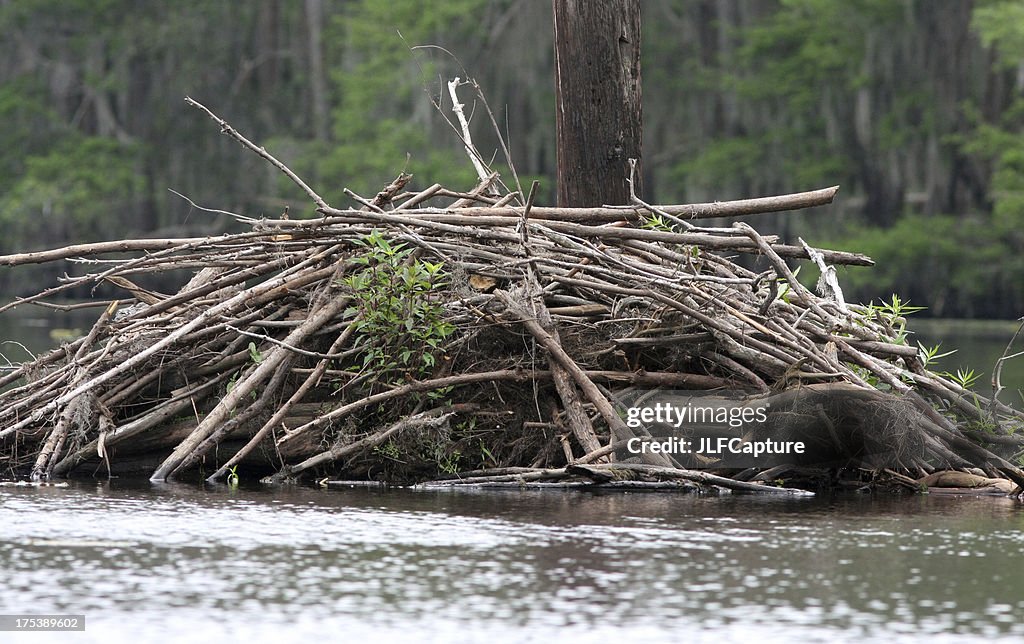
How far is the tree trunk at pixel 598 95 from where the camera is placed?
28.6 ft

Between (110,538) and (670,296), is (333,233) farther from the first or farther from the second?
(110,538)

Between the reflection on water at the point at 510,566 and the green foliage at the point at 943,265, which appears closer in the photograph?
the reflection on water at the point at 510,566

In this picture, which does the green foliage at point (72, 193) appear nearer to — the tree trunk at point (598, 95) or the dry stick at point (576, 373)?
the tree trunk at point (598, 95)

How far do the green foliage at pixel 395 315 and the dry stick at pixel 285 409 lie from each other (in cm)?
8

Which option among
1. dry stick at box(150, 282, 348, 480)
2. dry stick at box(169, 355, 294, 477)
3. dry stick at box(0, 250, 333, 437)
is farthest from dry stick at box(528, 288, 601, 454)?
dry stick at box(0, 250, 333, 437)

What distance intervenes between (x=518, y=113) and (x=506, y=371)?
111 feet

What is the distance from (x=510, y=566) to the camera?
15.8 ft

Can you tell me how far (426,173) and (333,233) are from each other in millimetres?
32260

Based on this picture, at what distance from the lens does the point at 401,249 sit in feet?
25.3

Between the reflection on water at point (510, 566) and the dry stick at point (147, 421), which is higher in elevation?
the dry stick at point (147, 421)

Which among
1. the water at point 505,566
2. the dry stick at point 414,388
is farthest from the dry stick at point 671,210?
the water at point 505,566

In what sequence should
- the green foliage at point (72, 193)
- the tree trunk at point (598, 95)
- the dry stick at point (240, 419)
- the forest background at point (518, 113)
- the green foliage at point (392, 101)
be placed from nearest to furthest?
the dry stick at point (240, 419)
the tree trunk at point (598, 95)
the forest background at point (518, 113)
the green foliage at point (392, 101)
the green foliage at point (72, 193)

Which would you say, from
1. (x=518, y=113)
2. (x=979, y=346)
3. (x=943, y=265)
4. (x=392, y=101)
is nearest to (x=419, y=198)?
(x=979, y=346)

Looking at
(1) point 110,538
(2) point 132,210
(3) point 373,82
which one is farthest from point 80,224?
(1) point 110,538
